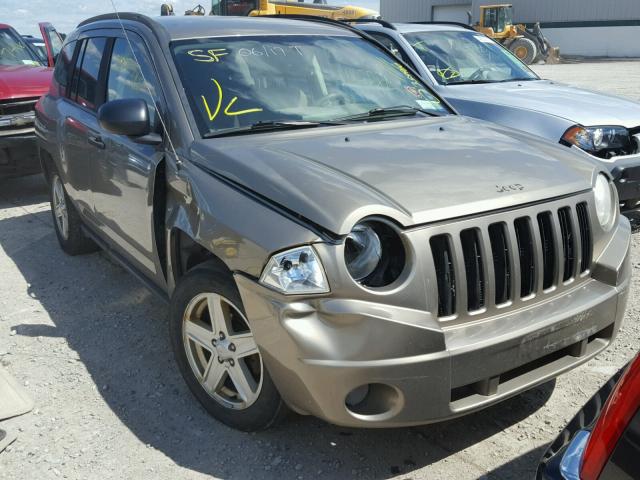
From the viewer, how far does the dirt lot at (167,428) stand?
279 centimetres

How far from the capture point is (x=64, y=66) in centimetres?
→ 517

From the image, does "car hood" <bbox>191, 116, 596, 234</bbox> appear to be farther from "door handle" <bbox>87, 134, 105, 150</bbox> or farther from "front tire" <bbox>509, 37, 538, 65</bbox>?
"front tire" <bbox>509, 37, 538, 65</bbox>

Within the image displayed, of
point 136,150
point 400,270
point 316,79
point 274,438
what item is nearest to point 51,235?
point 136,150

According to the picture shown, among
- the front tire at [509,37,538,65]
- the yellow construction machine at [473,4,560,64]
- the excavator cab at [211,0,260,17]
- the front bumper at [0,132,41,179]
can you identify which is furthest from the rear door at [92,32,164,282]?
the front tire at [509,37,538,65]

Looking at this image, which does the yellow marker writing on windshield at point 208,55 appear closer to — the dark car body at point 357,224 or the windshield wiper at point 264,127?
the dark car body at point 357,224

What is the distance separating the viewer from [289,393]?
2521 millimetres

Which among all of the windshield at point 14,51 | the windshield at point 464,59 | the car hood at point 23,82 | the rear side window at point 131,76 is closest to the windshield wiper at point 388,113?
the rear side window at point 131,76

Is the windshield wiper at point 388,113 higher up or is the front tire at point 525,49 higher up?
the windshield wiper at point 388,113

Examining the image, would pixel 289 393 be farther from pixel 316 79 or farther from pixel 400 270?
pixel 316 79

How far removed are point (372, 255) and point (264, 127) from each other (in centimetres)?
115

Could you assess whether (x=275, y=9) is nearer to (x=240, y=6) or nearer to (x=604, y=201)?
(x=240, y=6)

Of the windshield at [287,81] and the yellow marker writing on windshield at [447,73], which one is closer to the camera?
the windshield at [287,81]

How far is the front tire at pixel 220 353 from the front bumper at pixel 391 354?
21cm

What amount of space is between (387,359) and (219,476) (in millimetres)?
958
